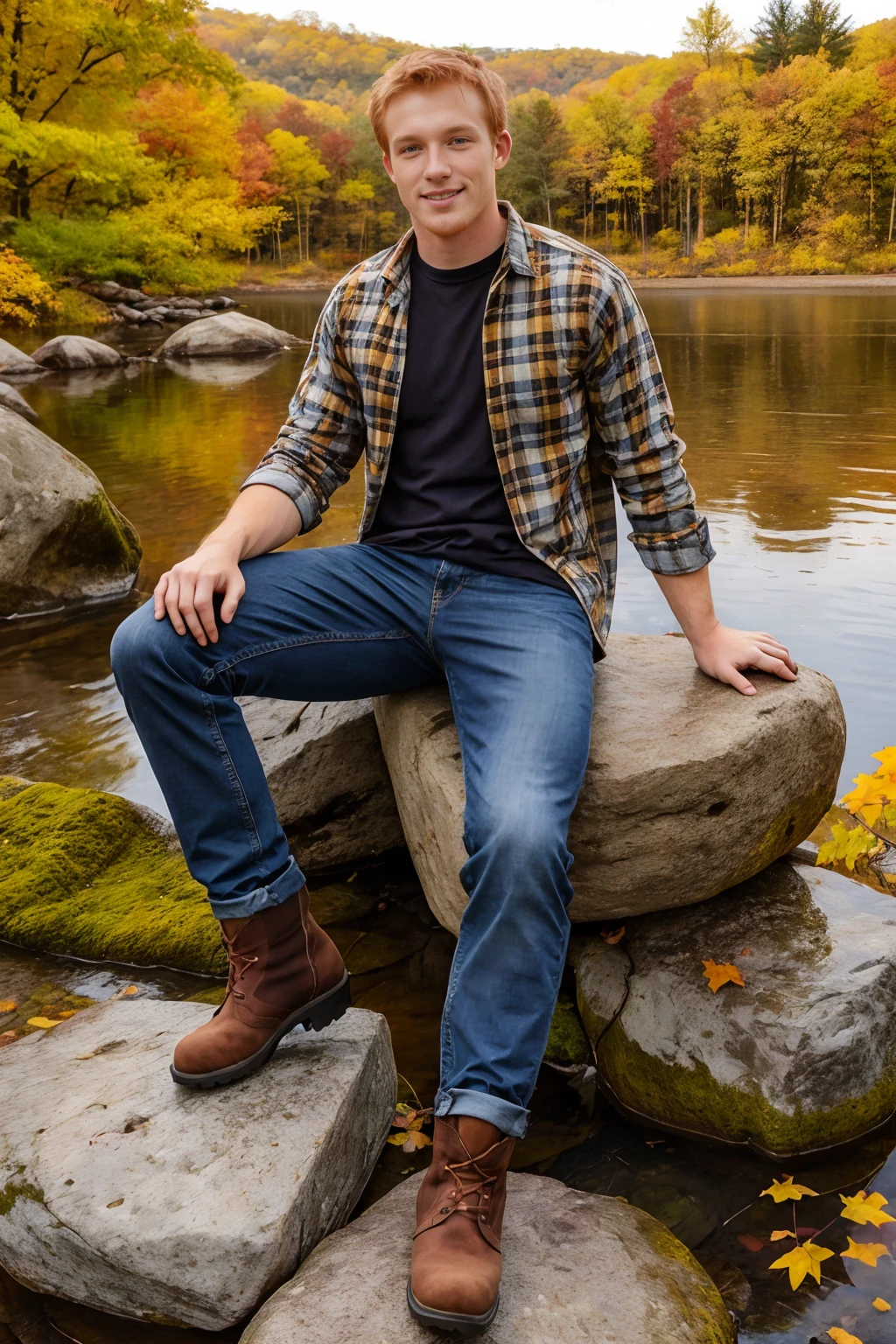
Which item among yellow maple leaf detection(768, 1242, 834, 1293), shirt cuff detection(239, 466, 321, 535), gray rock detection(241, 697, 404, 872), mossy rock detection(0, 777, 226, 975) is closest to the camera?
yellow maple leaf detection(768, 1242, 834, 1293)

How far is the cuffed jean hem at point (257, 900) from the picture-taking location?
86.8 inches

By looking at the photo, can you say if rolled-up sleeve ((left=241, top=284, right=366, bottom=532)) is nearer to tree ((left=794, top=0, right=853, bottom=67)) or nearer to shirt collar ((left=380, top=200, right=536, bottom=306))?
shirt collar ((left=380, top=200, right=536, bottom=306))

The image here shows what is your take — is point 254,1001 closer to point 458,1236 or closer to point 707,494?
point 458,1236

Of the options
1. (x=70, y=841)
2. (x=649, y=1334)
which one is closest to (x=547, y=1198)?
(x=649, y=1334)

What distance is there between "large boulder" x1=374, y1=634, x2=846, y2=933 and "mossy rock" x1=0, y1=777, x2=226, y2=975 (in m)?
0.90

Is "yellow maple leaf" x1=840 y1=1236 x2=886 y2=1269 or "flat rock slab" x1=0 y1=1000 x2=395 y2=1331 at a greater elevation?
"flat rock slab" x1=0 y1=1000 x2=395 y2=1331

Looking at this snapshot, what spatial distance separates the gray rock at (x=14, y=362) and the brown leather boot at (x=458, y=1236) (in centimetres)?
1741

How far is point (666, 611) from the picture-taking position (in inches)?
241

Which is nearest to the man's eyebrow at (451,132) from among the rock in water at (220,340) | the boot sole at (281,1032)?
the boot sole at (281,1032)

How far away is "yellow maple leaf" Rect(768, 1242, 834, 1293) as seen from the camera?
83.0 inches

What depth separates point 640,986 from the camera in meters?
2.67

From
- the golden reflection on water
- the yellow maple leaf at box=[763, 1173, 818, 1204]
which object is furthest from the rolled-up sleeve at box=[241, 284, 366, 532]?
the golden reflection on water

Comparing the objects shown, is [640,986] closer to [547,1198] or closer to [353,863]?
[547,1198]

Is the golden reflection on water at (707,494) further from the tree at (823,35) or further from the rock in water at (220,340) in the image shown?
the tree at (823,35)
